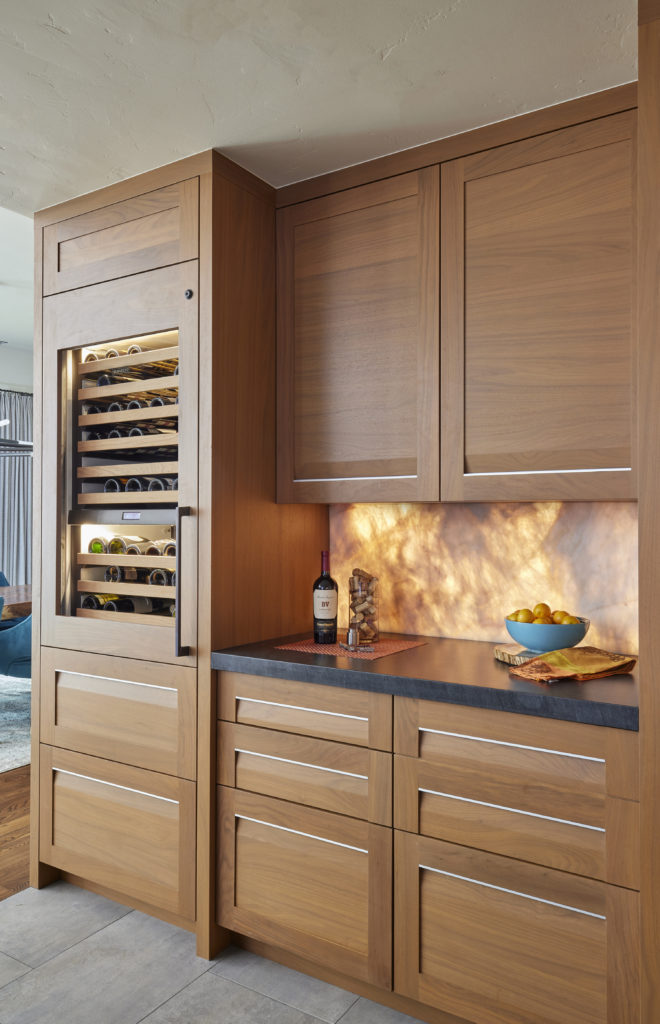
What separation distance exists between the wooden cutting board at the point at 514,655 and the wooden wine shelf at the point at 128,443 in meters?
1.21

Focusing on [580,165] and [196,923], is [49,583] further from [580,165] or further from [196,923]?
[580,165]

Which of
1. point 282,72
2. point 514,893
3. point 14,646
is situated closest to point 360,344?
point 282,72

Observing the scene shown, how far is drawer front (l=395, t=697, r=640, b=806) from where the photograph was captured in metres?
1.63

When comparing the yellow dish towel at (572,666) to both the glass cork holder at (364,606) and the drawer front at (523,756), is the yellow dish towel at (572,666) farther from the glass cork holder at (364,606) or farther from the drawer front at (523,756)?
the glass cork holder at (364,606)

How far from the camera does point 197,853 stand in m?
2.27

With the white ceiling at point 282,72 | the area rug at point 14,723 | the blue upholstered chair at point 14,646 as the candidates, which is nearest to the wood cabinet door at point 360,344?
the white ceiling at point 282,72

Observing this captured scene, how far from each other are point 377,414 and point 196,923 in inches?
67.4

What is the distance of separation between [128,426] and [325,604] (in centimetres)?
98

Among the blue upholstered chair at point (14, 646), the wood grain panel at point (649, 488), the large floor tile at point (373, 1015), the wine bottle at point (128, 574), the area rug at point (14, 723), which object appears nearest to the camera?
the wood grain panel at point (649, 488)

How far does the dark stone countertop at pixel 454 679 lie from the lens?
1657mm

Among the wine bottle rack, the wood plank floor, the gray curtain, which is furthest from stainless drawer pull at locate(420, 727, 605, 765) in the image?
the gray curtain

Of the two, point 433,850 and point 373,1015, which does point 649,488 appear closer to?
point 433,850

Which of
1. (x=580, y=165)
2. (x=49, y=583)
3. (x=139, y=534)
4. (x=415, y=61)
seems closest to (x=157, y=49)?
(x=415, y=61)

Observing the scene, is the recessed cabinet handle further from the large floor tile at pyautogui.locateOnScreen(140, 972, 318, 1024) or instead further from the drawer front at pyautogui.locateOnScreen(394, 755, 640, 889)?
the large floor tile at pyautogui.locateOnScreen(140, 972, 318, 1024)
